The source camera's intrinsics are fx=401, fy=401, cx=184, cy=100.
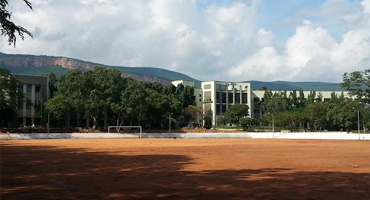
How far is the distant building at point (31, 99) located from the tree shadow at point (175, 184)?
247ft

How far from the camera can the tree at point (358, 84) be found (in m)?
93.6

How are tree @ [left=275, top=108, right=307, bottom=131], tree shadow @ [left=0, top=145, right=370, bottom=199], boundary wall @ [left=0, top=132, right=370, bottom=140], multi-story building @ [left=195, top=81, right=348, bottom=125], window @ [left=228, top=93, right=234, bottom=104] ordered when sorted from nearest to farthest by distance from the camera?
tree shadow @ [left=0, top=145, right=370, bottom=199] → boundary wall @ [left=0, top=132, right=370, bottom=140] → tree @ [left=275, top=108, right=307, bottom=131] → multi-story building @ [left=195, top=81, right=348, bottom=125] → window @ [left=228, top=93, right=234, bottom=104]

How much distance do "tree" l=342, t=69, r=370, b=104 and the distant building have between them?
70.8 meters

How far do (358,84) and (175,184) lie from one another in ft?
295

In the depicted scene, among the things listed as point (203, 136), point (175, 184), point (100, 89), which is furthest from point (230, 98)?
point (175, 184)

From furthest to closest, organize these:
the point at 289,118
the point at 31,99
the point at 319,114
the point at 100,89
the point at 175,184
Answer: the point at 289,118, the point at 319,114, the point at 31,99, the point at 100,89, the point at 175,184

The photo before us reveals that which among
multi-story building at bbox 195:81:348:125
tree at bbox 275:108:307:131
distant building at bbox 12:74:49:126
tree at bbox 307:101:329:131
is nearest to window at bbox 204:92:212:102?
multi-story building at bbox 195:81:348:125

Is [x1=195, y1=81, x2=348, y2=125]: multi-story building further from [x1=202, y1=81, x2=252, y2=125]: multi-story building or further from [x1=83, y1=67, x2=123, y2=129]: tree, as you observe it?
[x1=83, y1=67, x2=123, y2=129]: tree

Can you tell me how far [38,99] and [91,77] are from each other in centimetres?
1925

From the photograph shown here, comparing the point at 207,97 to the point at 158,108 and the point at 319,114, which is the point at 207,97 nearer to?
the point at 319,114

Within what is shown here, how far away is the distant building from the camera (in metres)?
90.2

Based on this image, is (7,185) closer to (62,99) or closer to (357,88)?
(62,99)

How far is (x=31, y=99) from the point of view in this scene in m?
91.4

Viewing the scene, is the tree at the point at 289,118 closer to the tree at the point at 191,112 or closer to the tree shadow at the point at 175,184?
the tree at the point at 191,112
